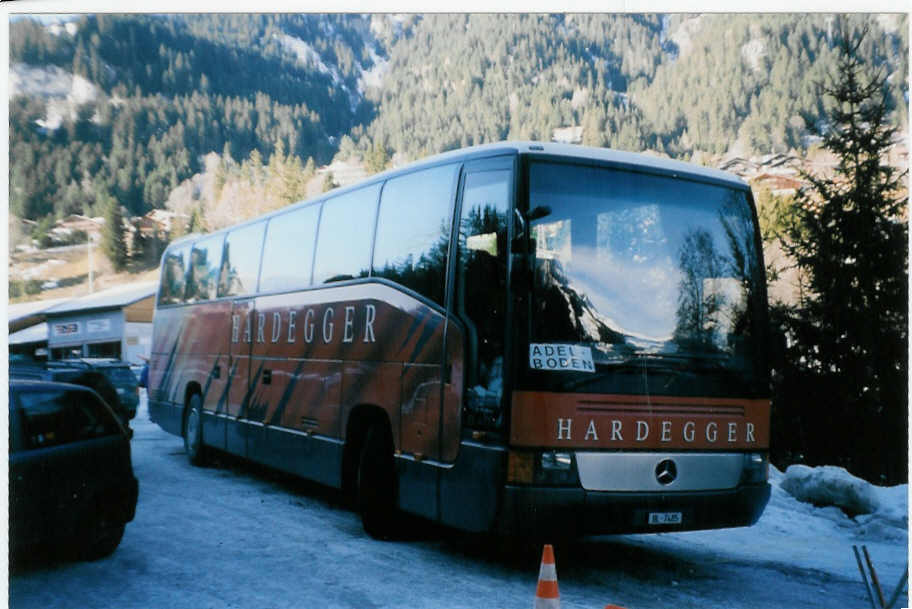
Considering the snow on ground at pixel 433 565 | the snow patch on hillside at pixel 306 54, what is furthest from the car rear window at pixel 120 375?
the snow patch on hillside at pixel 306 54

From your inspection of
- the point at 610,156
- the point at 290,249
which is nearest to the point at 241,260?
the point at 290,249

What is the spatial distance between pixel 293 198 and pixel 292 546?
142 inches

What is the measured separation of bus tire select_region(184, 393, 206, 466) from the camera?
447 inches

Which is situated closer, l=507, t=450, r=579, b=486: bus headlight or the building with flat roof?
l=507, t=450, r=579, b=486: bus headlight

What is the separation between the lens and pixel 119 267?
8.64 metres

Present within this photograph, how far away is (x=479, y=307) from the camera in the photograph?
20.5 ft

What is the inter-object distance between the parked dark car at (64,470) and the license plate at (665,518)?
355 cm

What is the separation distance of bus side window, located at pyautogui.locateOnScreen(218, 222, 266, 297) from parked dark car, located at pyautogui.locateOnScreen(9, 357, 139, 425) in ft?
4.86

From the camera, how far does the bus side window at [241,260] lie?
10008 millimetres

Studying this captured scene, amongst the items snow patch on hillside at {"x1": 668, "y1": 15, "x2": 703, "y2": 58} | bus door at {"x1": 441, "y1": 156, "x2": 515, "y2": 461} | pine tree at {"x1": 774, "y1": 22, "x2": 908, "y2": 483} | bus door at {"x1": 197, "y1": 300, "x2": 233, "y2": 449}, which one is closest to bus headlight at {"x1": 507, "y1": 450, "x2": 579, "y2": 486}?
bus door at {"x1": 441, "y1": 156, "x2": 515, "y2": 461}

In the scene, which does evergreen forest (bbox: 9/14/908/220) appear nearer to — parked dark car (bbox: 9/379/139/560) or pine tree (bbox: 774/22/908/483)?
pine tree (bbox: 774/22/908/483)

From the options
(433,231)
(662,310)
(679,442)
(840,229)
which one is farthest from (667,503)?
(840,229)

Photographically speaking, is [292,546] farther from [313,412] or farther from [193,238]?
[193,238]

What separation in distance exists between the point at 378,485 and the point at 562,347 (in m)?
2.29
